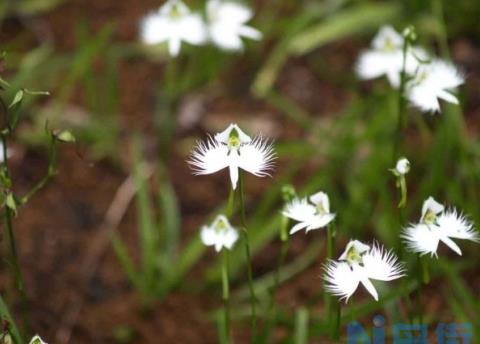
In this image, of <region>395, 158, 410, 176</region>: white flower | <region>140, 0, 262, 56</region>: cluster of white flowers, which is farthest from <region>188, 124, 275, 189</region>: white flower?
<region>140, 0, 262, 56</region>: cluster of white flowers

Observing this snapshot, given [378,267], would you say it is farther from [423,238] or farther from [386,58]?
[386,58]

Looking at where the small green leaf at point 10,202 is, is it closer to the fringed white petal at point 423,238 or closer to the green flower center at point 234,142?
the green flower center at point 234,142

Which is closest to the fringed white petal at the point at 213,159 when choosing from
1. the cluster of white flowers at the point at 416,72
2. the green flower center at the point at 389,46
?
the cluster of white flowers at the point at 416,72

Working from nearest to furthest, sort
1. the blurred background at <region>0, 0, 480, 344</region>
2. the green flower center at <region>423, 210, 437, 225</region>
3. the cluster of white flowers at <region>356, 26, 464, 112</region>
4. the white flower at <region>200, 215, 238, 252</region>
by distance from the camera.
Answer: the green flower center at <region>423, 210, 437, 225</region> → the white flower at <region>200, 215, 238, 252</region> → the cluster of white flowers at <region>356, 26, 464, 112</region> → the blurred background at <region>0, 0, 480, 344</region>

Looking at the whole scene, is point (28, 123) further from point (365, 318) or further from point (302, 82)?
point (365, 318)

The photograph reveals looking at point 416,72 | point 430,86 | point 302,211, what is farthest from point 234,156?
point 430,86

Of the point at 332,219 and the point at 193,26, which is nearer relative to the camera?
the point at 332,219

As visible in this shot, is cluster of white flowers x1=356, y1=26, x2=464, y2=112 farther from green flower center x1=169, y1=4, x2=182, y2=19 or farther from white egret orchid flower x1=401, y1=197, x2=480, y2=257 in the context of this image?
green flower center x1=169, y1=4, x2=182, y2=19

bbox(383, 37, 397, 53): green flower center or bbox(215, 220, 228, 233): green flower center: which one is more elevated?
bbox(383, 37, 397, 53): green flower center
